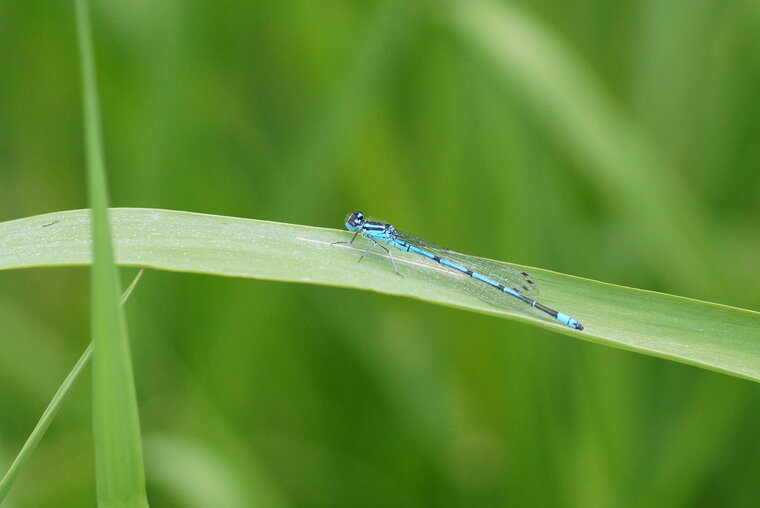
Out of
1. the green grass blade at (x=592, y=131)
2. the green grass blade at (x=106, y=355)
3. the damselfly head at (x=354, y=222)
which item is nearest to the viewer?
the green grass blade at (x=106, y=355)

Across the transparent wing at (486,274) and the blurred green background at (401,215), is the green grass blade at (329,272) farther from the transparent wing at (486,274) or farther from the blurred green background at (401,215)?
the blurred green background at (401,215)

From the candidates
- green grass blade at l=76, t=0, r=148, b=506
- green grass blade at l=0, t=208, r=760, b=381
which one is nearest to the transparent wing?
green grass blade at l=0, t=208, r=760, b=381

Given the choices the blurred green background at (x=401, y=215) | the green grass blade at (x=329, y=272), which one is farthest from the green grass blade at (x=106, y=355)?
the blurred green background at (x=401, y=215)

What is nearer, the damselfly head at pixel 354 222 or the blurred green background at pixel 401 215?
the damselfly head at pixel 354 222

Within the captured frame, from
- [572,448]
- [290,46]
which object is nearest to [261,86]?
[290,46]

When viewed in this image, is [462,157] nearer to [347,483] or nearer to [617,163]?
[617,163]

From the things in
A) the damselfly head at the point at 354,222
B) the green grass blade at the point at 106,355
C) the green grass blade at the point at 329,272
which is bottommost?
the green grass blade at the point at 106,355

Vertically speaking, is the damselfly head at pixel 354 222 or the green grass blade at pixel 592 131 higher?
the green grass blade at pixel 592 131

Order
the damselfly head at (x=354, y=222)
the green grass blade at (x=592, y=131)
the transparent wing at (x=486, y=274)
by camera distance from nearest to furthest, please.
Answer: the transparent wing at (x=486, y=274) < the damselfly head at (x=354, y=222) < the green grass blade at (x=592, y=131)
